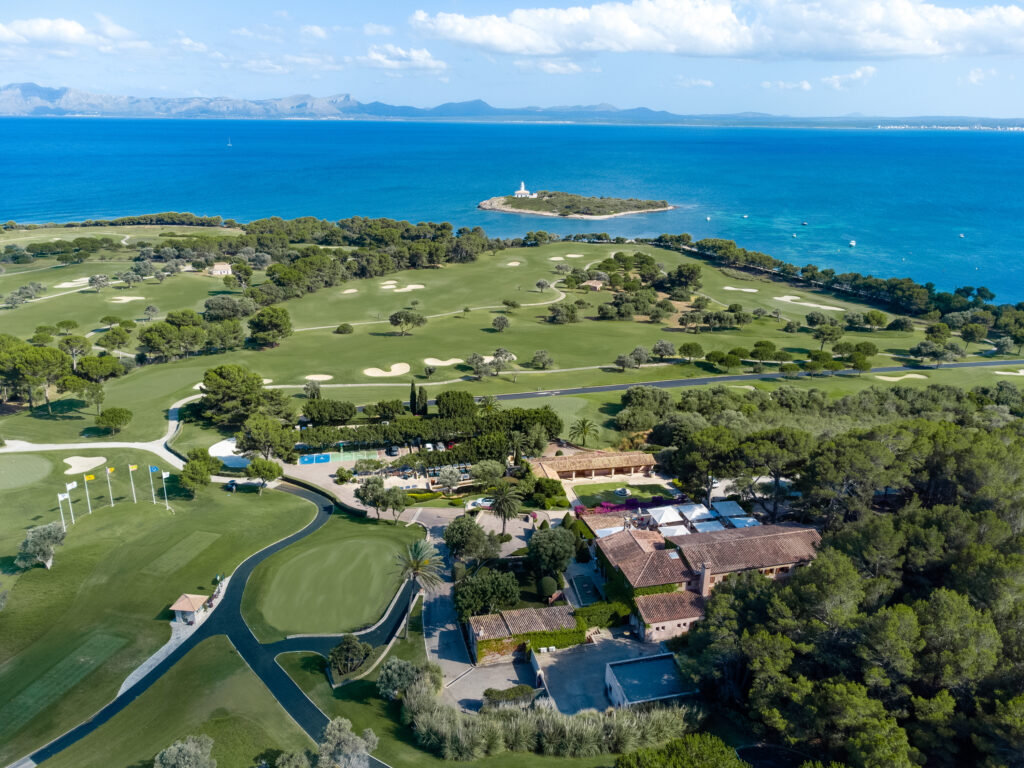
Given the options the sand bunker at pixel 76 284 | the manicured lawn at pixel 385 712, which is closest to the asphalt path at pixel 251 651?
the manicured lawn at pixel 385 712

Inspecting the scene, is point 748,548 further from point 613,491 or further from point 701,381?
point 701,381

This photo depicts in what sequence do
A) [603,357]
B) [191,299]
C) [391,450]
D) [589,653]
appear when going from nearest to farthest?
[589,653]
[391,450]
[603,357]
[191,299]

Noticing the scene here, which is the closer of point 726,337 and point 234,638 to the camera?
point 234,638

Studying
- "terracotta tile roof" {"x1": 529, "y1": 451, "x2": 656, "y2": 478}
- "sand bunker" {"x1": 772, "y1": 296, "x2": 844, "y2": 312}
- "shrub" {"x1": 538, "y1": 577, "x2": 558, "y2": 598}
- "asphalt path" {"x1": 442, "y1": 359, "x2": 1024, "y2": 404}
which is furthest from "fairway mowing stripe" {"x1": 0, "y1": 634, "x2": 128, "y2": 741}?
"sand bunker" {"x1": 772, "y1": 296, "x2": 844, "y2": 312}

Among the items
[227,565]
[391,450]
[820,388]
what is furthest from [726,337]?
[227,565]

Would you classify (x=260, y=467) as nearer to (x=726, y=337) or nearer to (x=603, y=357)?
(x=603, y=357)
